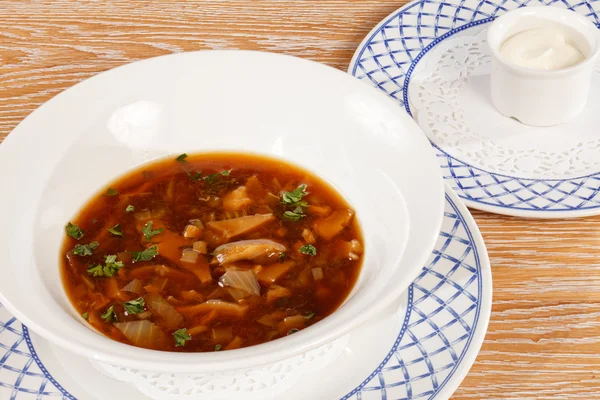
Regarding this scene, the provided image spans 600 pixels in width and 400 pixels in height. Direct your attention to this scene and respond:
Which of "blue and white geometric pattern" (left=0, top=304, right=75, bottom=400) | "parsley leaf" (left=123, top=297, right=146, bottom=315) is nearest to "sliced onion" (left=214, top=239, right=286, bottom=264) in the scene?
"parsley leaf" (left=123, top=297, right=146, bottom=315)

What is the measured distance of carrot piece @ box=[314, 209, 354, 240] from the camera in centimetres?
200

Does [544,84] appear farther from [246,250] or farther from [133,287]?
[133,287]

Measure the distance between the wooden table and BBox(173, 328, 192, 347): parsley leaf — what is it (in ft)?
2.12

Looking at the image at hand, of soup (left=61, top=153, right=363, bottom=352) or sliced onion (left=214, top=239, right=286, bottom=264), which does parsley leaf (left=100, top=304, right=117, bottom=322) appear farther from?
sliced onion (left=214, top=239, right=286, bottom=264)

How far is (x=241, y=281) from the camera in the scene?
185cm

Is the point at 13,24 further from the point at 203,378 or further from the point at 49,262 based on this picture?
the point at 203,378

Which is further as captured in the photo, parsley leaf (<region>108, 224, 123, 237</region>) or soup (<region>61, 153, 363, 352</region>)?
parsley leaf (<region>108, 224, 123, 237</region>)

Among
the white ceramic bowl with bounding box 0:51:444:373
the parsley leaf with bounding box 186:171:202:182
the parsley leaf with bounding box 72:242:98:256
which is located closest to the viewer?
the white ceramic bowl with bounding box 0:51:444:373

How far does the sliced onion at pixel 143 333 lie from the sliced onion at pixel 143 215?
0.36m

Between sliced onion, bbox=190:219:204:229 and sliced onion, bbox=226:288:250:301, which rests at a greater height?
sliced onion, bbox=190:219:204:229

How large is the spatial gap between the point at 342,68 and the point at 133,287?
4.42ft

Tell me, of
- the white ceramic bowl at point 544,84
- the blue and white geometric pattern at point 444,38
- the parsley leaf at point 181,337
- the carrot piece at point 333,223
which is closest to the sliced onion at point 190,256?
the parsley leaf at point 181,337

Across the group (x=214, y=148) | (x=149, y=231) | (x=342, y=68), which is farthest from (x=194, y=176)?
(x=342, y=68)

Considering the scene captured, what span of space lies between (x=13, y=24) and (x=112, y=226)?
1476 mm
